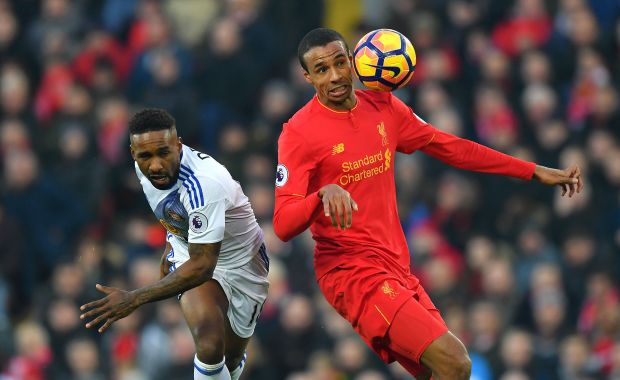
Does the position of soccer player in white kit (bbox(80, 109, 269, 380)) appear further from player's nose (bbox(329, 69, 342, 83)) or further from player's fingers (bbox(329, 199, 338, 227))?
player's fingers (bbox(329, 199, 338, 227))

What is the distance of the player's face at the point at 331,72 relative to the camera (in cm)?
941

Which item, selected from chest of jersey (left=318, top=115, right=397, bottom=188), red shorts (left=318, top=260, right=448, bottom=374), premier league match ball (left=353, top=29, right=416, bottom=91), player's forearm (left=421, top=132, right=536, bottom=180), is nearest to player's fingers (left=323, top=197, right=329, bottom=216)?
chest of jersey (left=318, top=115, right=397, bottom=188)

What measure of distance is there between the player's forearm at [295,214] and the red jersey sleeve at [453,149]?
3.28 ft

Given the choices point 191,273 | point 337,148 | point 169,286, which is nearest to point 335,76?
point 337,148

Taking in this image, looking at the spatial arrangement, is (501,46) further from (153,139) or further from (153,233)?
(153,139)

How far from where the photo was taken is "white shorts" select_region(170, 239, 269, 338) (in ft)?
33.1

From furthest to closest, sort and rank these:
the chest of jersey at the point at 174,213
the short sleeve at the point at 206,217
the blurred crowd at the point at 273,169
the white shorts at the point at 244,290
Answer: the blurred crowd at the point at 273,169, the white shorts at the point at 244,290, the chest of jersey at the point at 174,213, the short sleeve at the point at 206,217

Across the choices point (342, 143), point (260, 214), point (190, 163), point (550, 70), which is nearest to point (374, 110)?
point (342, 143)

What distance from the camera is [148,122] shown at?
9.52 meters

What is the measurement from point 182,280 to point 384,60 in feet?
5.98

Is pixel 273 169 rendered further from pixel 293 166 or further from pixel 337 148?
pixel 293 166

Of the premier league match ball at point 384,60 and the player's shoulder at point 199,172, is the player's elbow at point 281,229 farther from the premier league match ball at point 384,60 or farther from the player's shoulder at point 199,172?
the premier league match ball at point 384,60

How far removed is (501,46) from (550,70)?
2.42 feet

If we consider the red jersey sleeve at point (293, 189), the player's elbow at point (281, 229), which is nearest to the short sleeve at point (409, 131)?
the red jersey sleeve at point (293, 189)
